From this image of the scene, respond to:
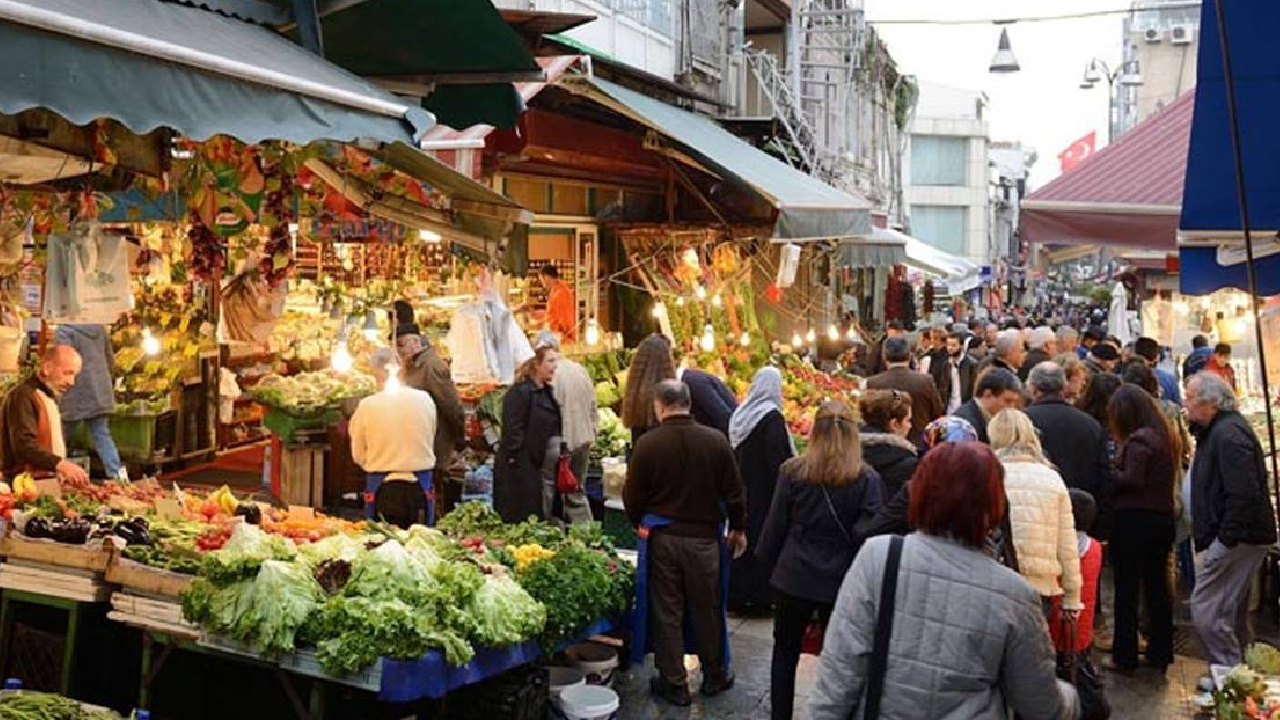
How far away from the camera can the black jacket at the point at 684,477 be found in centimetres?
756

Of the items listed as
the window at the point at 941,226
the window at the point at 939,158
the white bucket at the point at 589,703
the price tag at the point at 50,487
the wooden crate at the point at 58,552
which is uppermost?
the window at the point at 939,158

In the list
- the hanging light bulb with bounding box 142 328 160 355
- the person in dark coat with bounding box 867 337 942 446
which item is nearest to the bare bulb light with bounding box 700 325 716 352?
the person in dark coat with bounding box 867 337 942 446

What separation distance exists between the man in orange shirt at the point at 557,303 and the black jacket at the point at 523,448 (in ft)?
13.6

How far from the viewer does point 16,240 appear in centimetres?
659

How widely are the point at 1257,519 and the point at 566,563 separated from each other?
13.8 feet

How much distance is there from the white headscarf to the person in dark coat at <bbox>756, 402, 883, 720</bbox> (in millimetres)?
2169

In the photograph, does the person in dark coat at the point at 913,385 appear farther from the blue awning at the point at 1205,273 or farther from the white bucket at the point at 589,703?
the white bucket at the point at 589,703

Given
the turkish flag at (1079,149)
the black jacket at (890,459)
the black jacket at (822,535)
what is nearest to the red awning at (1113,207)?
the black jacket at (890,459)

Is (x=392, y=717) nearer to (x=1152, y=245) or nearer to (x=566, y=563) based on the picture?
(x=566, y=563)

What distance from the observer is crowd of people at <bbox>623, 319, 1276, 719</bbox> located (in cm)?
413

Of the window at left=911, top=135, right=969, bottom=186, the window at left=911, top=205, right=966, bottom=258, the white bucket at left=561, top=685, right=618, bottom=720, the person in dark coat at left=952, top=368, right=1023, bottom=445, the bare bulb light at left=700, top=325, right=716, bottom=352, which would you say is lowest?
the white bucket at left=561, top=685, right=618, bottom=720

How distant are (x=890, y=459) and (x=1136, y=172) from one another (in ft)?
11.7

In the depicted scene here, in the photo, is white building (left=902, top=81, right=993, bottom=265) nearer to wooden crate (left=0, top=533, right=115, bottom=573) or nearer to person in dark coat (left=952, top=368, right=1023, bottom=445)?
person in dark coat (left=952, top=368, right=1023, bottom=445)

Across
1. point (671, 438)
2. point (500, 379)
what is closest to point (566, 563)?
point (671, 438)
